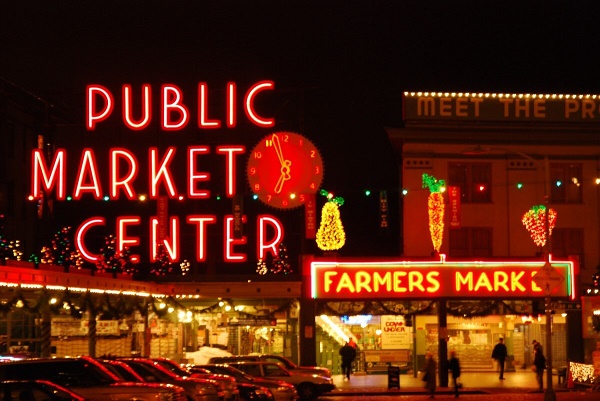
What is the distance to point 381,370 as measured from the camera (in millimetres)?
48406

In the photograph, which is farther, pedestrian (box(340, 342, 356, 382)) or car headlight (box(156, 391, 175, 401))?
pedestrian (box(340, 342, 356, 382))

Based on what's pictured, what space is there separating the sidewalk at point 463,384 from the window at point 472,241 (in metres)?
5.47

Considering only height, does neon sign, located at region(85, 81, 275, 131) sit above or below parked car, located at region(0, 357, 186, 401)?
above

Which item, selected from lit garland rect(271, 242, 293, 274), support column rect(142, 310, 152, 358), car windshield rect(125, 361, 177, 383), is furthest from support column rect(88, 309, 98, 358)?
car windshield rect(125, 361, 177, 383)

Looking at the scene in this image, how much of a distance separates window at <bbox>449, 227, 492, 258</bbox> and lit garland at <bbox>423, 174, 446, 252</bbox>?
3.16 m

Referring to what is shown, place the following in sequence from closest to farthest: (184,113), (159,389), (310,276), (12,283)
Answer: (159,389)
(12,283)
(310,276)
(184,113)

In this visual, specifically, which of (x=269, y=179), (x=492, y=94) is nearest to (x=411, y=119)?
(x=492, y=94)

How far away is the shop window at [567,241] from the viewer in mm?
49156

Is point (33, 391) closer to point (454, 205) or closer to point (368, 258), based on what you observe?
point (368, 258)

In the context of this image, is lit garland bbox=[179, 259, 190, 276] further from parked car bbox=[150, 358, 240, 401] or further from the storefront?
parked car bbox=[150, 358, 240, 401]

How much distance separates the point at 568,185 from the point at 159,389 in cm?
3353

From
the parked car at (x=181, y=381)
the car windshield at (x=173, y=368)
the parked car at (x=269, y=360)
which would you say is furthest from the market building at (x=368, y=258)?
the parked car at (x=181, y=381)

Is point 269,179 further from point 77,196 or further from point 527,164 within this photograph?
point 527,164

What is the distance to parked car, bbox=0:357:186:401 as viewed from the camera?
19.6 meters
